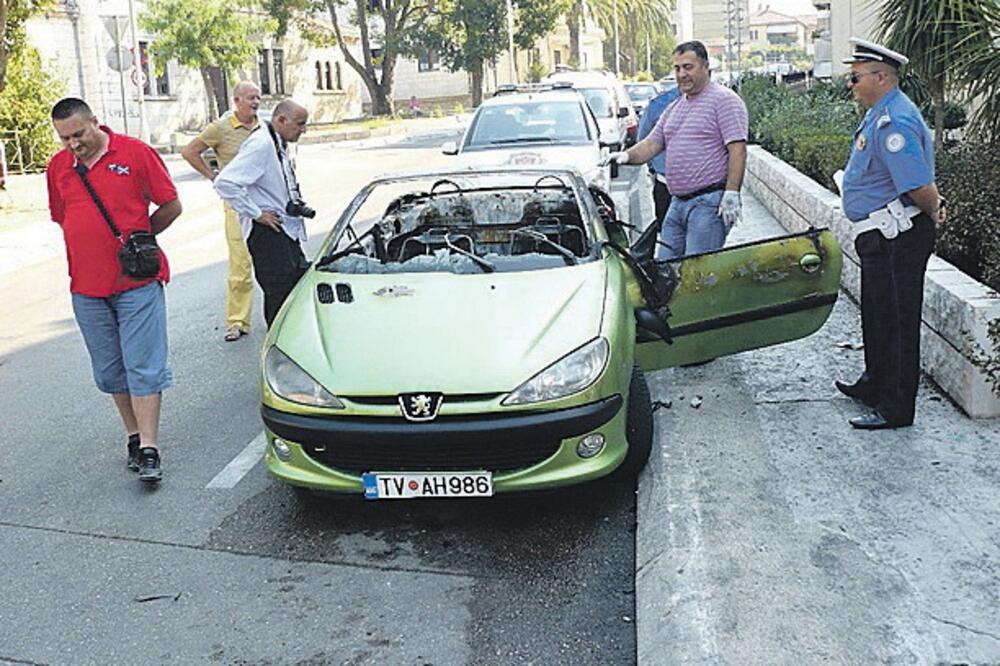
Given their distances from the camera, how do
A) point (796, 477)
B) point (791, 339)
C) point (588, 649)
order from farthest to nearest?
1. point (791, 339)
2. point (796, 477)
3. point (588, 649)

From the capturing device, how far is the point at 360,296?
5.35 m

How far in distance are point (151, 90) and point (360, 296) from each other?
3559 centimetres

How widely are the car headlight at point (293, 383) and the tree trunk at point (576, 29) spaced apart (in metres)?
66.8

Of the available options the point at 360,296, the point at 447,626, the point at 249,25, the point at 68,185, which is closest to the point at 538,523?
the point at 447,626

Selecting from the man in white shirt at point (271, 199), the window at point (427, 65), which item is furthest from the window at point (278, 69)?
the man in white shirt at point (271, 199)

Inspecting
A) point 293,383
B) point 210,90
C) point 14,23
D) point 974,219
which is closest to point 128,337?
point 293,383

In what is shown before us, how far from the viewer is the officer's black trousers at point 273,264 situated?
708 centimetres

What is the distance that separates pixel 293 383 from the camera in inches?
189

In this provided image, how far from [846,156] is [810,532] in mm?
7358

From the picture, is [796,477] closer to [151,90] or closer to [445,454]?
[445,454]

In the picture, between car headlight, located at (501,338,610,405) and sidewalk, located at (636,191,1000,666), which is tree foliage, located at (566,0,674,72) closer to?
sidewalk, located at (636,191,1000,666)

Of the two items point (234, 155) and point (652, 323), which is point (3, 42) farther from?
point (652, 323)

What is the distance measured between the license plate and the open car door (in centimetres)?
136

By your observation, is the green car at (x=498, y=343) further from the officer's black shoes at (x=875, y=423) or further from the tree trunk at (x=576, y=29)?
the tree trunk at (x=576, y=29)
